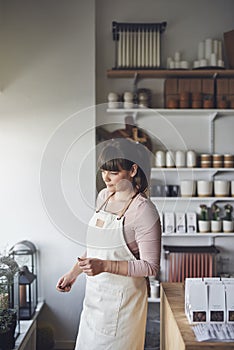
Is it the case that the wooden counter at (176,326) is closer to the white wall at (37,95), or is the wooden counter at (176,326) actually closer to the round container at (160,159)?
the white wall at (37,95)

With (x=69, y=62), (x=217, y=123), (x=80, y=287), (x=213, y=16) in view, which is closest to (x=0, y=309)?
(x=80, y=287)

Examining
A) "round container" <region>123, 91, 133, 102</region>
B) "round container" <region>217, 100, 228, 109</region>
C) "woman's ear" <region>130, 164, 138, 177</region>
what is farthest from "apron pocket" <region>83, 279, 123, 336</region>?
"round container" <region>217, 100, 228, 109</region>

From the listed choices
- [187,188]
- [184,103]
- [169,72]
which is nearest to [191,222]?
[187,188]

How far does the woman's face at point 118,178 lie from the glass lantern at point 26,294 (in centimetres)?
125

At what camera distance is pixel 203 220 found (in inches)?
135

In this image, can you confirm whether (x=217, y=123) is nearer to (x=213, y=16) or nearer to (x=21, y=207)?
(x=213, y=16)

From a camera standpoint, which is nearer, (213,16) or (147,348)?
(147,348)

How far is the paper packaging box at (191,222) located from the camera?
3430 millimetres

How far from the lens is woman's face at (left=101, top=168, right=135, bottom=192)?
1822 mm

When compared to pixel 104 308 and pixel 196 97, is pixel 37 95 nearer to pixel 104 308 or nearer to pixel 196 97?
pixel 196 97

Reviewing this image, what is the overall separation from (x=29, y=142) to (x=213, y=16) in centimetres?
155

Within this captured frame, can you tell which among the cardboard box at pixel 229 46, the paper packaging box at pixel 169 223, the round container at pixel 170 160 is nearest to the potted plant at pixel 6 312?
the paper packaging box at pixel 169 223

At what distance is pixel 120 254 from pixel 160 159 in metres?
1.60

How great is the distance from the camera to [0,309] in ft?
7.75
